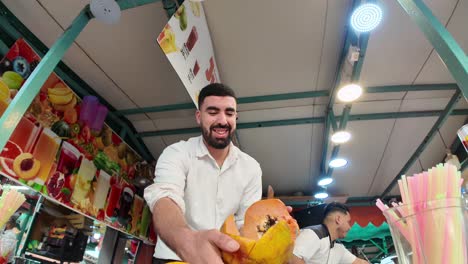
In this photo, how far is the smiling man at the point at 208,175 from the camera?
3.86 feet

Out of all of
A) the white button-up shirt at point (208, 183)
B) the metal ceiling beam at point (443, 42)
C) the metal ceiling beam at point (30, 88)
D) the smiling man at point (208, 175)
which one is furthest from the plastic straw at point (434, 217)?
the metal ceiling beam at point (30, 88)

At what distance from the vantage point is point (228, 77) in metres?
3.77

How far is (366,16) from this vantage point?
2.60 metres

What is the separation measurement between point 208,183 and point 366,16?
7.10 feet

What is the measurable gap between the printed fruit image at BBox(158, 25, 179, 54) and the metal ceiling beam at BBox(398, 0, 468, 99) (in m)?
1.62

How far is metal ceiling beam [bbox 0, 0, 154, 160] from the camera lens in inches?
110

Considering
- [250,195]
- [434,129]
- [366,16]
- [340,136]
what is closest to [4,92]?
[250,195]

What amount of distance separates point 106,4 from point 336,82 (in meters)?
2.72

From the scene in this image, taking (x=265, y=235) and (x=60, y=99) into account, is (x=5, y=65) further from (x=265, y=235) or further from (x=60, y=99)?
(x=265, y=235)

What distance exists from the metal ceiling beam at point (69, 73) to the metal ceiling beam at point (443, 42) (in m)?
2.03

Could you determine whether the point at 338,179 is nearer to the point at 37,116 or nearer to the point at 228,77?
the point at 228,77

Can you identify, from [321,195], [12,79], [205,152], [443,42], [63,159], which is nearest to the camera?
[205,152]

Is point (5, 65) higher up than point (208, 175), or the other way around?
point (5, 65)

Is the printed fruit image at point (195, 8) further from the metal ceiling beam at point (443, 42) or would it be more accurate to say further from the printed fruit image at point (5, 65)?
the printed fruit image at point (5, 65)
